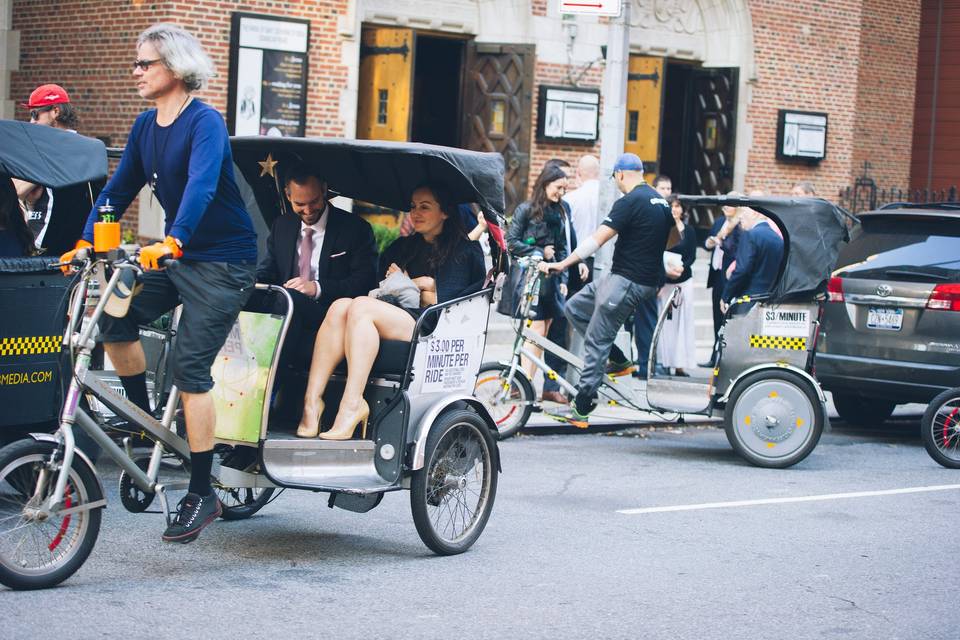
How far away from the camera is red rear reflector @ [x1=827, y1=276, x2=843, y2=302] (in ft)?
35.8

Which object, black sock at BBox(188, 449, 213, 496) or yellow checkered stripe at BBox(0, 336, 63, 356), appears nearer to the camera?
black sock at BBox(188, 449, 213, 496)

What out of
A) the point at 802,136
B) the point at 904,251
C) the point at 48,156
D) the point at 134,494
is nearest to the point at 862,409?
the point at 904,251

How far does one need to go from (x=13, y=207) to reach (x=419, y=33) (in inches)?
468

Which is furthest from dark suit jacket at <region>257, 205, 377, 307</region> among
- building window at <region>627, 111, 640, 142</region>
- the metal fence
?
the metal fence

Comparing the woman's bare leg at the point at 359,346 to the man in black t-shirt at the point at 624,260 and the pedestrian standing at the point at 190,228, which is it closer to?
the pedestrian standing at the point at 190,228

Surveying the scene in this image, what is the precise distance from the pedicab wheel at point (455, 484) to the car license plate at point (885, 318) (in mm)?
5027

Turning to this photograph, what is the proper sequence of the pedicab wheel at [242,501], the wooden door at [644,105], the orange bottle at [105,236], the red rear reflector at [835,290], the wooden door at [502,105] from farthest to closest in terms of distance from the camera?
the wooden door at [644,105]
the wooden door at [502,105]
the red rear reflector at [835,290]
the pedicab wheel at [242,501]
the orange bottle at [105,236]

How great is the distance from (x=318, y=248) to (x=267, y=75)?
9.63m

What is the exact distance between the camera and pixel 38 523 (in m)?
5.32

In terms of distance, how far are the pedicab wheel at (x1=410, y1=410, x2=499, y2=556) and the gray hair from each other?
1.95 metres

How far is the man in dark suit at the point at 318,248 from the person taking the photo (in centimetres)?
686

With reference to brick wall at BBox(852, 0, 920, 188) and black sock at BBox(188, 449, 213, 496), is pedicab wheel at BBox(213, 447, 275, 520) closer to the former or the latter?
black sock at BBox(188, 449, 213, 496)

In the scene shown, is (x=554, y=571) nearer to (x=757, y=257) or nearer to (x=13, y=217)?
(x=13, y=217)

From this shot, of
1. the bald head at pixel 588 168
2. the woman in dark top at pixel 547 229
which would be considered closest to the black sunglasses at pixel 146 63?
the woman in dark top at pixel 547 229
